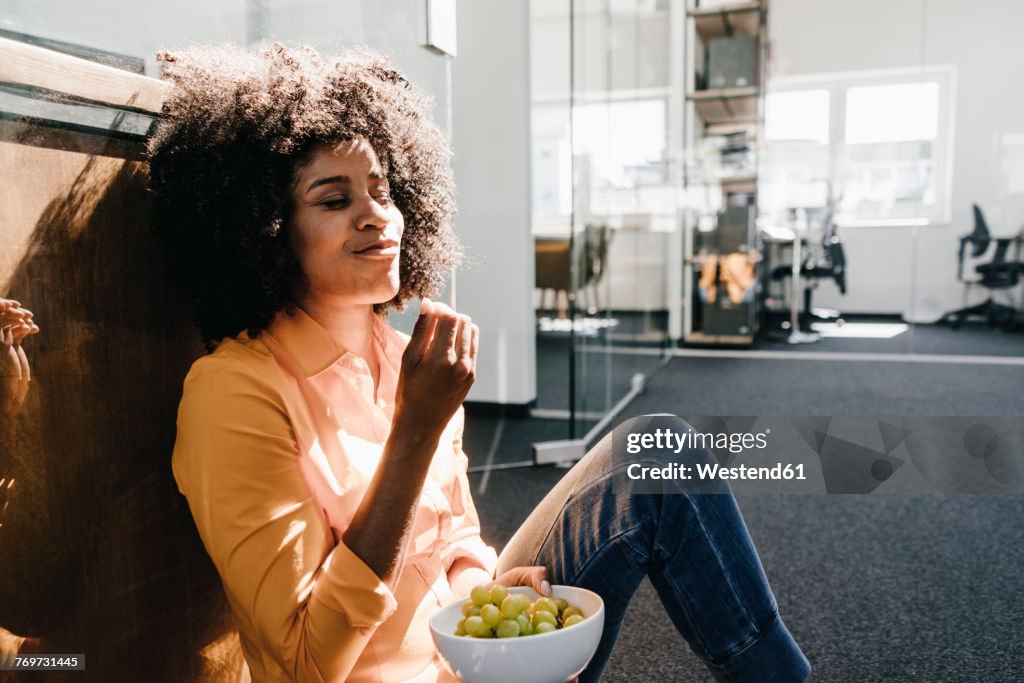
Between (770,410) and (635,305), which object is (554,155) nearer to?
(635,305)

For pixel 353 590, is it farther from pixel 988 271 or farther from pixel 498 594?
pixel 988 271

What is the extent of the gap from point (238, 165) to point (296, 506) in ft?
1.28

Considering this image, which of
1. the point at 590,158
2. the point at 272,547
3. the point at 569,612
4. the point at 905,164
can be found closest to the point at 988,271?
the point at 905,164

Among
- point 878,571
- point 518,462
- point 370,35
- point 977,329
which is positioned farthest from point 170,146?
point 977,329

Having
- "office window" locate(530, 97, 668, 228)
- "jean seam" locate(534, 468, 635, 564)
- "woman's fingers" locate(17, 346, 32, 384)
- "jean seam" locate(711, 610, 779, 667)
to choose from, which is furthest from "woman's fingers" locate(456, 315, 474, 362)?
"office window" locate(530, 97, 668, 228)

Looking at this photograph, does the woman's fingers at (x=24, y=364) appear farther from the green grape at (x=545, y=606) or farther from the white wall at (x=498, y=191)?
the white wall at (x=498, y=191)

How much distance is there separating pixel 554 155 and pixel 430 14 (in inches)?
58.4

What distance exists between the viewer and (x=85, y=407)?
76cm

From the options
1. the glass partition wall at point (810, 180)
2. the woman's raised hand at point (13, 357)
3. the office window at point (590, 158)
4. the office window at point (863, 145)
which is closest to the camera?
the woman's raised hand at point (13, 357)

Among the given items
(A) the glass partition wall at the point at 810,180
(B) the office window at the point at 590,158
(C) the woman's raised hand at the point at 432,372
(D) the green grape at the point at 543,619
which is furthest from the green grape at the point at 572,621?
(A) the glass partition wall at the point at 810,180

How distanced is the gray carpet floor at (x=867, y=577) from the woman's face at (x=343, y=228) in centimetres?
105

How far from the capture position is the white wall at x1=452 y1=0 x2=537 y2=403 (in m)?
3.04

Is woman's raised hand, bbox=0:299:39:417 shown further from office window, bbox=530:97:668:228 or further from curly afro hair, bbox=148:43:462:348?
office window, bbox=530:97:668:228

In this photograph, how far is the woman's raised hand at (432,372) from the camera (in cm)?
73
